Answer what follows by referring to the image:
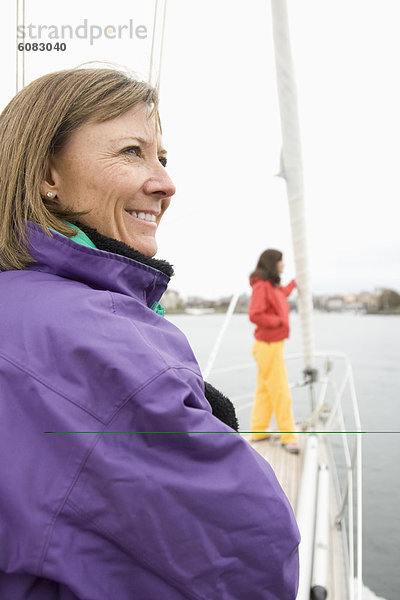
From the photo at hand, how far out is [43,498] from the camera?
52 centimetres

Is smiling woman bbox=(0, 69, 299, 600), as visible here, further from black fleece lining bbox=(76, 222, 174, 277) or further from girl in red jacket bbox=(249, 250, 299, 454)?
girl in red jacket bbox=(249, 250, 299, 454)

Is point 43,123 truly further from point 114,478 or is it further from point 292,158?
point 292,158

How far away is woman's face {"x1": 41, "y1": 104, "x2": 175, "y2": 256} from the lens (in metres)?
0.79

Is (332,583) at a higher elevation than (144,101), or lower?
lower

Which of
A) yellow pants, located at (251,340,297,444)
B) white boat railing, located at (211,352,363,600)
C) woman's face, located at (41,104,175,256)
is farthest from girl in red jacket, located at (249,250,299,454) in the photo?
woman's face, located at (41,104,175,256)

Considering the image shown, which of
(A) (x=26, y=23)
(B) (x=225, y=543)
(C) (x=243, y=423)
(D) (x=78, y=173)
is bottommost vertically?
(C) (x=243, y=423)

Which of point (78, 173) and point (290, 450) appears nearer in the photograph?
point (78, 173)

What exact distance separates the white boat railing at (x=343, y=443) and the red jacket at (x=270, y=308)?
0.51 m

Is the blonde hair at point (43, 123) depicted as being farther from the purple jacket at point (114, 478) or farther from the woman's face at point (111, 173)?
the purple jacket at point (114, 478)

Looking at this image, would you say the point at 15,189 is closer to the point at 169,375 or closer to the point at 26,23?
the point at 169,375

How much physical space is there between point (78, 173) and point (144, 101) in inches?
6.3

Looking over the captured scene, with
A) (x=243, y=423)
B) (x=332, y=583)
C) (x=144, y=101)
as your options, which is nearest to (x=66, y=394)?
(x=144, y=101)

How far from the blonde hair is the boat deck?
1.96 metres

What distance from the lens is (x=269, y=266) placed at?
12.1 feet
